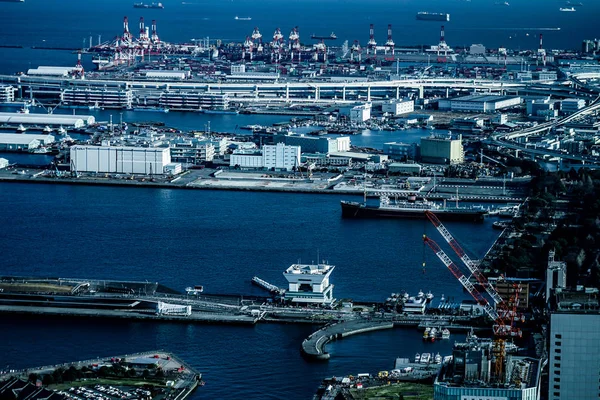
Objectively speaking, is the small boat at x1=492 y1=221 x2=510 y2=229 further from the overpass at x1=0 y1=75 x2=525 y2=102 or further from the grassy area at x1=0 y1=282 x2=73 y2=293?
the overpass at x1=0 y1=75 x2=525 y2=102

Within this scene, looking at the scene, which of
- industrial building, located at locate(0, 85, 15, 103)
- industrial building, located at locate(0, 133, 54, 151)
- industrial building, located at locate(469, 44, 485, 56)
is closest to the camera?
industrial building, located at locate(0, 133, 54, 151)

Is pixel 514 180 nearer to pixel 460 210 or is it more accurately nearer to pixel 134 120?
pixel 460 210

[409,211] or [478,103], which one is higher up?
[478,103]

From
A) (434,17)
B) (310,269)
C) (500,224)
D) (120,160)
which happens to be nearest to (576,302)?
(310,269)

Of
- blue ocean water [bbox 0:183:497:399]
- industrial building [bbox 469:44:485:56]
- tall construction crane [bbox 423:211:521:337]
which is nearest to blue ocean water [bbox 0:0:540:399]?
blue ocean water [bbox 0:183:497:399]

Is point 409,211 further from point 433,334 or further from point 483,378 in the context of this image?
point 483,378
